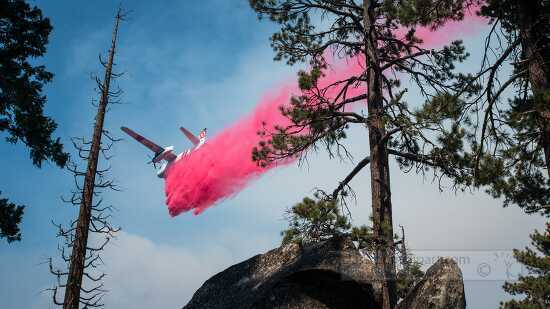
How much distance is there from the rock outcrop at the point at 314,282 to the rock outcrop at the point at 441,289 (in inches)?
49.5

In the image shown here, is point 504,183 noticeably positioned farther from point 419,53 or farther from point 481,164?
point 419,53

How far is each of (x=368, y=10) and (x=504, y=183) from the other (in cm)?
627

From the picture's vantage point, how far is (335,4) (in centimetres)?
1300

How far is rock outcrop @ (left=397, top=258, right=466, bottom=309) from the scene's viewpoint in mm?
7789

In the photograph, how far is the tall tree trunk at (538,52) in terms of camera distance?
785 cm

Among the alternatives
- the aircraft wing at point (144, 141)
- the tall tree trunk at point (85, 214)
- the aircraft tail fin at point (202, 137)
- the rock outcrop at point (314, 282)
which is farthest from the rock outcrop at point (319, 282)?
the aircraft wing at point (144, 141)

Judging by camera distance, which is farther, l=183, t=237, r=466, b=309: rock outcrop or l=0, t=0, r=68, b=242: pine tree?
l=0, t=0, r=68, b=242: pine tree

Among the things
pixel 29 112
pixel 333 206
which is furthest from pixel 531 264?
pixel 29 112

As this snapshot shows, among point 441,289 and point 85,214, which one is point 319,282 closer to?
point 441,289

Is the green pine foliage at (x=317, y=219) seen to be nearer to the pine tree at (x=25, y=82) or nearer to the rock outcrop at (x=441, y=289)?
the rock outcrop at (x=441, y=289)

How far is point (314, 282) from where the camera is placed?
9.68 meters

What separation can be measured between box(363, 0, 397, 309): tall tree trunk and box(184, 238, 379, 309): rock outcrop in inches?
14.4

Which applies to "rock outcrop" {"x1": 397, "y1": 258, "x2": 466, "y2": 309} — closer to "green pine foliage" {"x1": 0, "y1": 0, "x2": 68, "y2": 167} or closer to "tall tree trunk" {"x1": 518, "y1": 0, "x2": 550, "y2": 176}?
"tall tree trunk" {"x1": 518, "y1": 0, "x2": 550, "y2": 176}

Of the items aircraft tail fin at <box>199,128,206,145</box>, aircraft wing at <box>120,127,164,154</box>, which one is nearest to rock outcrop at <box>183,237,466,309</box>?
aircraft tail fin at <box>199,128,206,145</box>
